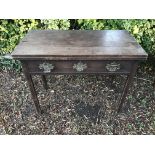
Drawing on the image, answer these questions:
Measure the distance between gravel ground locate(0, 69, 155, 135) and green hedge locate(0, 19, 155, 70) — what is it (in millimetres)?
497

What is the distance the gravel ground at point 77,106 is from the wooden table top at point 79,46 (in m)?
0.79

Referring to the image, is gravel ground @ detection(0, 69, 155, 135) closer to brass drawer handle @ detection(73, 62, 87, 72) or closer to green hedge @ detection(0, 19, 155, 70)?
green hedge @ detection(0, 19, 155, 70)

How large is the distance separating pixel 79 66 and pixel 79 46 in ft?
0.58

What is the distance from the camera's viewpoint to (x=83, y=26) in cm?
244

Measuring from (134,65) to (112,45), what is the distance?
0.82 ft

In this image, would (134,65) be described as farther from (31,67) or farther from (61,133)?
(61,133)

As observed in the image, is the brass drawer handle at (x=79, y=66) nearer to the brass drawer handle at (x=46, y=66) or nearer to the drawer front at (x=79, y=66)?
the drawer front at (x=79, y=66)

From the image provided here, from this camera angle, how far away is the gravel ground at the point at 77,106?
2004mm

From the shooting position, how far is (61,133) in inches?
76.9

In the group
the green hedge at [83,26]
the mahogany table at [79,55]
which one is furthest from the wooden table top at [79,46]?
the green hedge at [83,26]

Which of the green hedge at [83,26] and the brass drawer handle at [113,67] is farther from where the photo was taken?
the green hedge at [83,26]

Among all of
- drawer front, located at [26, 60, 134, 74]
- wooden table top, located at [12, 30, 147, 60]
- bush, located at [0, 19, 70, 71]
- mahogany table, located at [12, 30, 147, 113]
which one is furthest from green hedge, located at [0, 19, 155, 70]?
drawer front, located at [26, 60, 134, 74]

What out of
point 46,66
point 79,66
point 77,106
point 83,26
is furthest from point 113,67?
point 83,26
